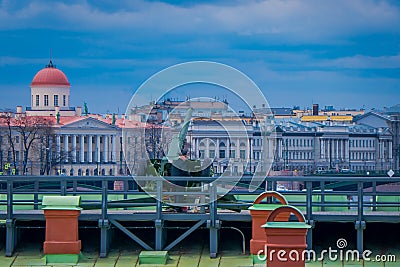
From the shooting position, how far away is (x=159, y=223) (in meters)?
17.7

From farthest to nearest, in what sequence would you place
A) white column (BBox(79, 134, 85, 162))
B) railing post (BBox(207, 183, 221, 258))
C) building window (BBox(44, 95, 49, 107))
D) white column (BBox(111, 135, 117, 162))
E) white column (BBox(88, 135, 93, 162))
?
building window (BBox(44, 95, 49, 107))
white column (BBox(111, 135, 117, 162))
white column (BBox(88, 135, 93, 162))
white column (BBox(79, 134, 85, 162))
railing post (BBox(207, 183, 221, 258))

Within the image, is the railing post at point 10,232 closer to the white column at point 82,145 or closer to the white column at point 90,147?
the white column at point 82,145

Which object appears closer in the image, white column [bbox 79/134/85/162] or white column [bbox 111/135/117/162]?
white column [bbox 79/134/85/162]

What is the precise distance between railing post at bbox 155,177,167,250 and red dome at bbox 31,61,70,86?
155 meters

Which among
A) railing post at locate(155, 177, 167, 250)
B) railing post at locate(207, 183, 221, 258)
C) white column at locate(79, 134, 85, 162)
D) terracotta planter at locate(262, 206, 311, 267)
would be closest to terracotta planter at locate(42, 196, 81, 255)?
railing post at locate(155, 177, 167, 250)

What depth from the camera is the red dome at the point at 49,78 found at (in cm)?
17200

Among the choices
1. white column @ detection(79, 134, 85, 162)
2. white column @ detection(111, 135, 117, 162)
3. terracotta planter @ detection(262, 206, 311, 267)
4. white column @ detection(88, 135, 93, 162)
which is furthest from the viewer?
white column @ detection(111, 135, 117, 162)

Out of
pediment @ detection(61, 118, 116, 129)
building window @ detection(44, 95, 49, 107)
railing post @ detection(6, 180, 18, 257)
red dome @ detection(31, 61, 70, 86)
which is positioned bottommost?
railing post @ detection(6, 180, 18, 257)

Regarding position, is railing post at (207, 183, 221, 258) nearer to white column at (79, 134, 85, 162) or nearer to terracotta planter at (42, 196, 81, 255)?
terracotta planter at (42, 196, 81, 255)

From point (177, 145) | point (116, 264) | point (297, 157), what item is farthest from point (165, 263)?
point (297, 157)

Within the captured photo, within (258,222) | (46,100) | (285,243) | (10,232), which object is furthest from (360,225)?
(46,100)

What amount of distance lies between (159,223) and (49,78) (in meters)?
156

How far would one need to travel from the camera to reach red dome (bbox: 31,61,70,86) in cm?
17200

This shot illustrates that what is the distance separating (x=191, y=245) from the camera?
59.1 ft
